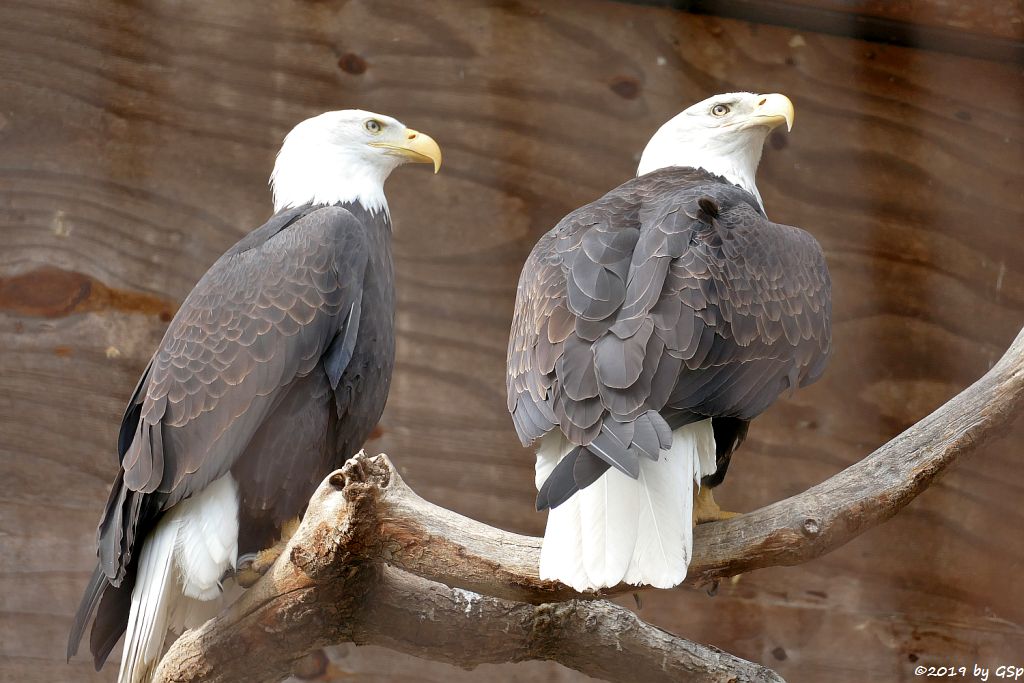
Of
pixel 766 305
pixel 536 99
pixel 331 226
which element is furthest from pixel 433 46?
pixel 766 305

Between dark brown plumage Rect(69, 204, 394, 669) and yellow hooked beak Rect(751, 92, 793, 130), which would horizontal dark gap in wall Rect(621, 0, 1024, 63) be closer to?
yellow hooked beak Rect(751, 92, 793, 130)

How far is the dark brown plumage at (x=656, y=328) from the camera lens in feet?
7.56

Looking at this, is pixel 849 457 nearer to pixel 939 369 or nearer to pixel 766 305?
pixel 939 369

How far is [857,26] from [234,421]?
7.17ft

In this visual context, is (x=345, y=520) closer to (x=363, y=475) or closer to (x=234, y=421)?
(x=363, y=475)

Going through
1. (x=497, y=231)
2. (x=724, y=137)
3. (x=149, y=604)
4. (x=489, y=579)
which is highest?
(x=724, y=137)

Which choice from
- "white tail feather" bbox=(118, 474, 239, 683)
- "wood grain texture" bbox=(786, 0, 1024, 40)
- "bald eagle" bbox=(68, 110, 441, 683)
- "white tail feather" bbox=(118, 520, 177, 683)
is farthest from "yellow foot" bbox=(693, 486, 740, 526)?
"wood grain texture" bbox=(786, 0, 1024, 40)

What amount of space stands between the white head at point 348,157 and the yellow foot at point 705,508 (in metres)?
1.11

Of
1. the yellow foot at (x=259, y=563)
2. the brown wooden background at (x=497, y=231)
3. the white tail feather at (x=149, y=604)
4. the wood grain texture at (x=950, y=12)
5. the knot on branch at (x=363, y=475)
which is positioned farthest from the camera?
the wood grain texture at (x=950, y=12)

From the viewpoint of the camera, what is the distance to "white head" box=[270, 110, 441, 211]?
3295 millimetres

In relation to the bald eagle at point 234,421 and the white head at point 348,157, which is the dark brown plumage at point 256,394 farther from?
the white head at point 348,157

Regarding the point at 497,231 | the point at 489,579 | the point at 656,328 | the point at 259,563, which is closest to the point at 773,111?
the point at 497,231

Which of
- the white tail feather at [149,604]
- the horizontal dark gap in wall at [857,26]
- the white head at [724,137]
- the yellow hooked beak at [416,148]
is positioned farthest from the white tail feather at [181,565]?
the horizontal dark gap in wall at [857,26]

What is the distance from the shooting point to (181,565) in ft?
9.09
